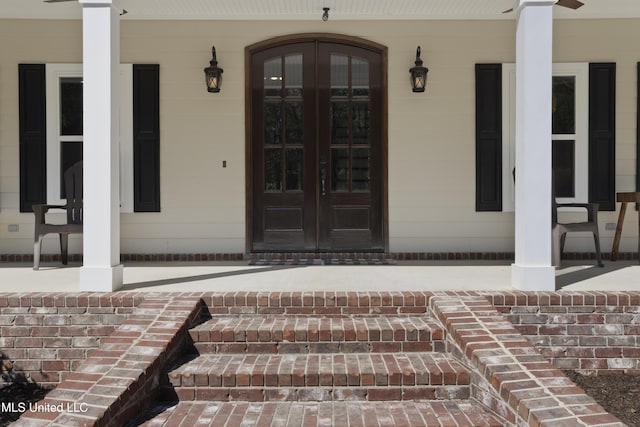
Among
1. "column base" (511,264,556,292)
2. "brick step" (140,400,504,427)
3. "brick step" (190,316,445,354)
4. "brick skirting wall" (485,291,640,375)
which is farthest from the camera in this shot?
"column base" (511,264,556,292)

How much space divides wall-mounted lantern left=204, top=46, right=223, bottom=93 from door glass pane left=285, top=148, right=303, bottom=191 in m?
1.06

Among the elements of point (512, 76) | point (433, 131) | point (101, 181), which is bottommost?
point (101, 181)

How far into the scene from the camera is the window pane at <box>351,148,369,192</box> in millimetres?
6160

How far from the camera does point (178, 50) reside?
20.0 ft

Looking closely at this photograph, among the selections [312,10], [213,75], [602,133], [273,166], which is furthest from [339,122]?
[602,133]

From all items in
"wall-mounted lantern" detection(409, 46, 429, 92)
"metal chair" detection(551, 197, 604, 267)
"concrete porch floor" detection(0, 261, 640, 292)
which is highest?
"wall-mounted lantern" detection(409, 46, 429, 92)

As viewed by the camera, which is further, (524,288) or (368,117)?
(368,117)

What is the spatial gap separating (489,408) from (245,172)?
3.90 metres

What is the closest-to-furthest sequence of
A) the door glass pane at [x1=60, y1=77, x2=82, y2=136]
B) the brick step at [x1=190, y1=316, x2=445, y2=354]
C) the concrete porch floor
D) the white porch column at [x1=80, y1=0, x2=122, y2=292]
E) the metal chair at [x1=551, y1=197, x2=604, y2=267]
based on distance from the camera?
1. the brick step at [x1=190, y1=316, x2=445, y2=354]
2. the white porch column at [x1=80, y1=0, x2=122, y2=292]
3. the concrete porch floor
4. the metal chair at [x1=551, y1=197, x2=604, y2=267]
5. the door glass pane at [x1=60, y1=77, x2=82, y2=136]

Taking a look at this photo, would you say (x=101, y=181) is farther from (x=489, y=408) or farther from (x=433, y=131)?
(x=433, y=131)

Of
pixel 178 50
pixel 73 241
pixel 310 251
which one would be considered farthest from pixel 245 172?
pixel 73 241

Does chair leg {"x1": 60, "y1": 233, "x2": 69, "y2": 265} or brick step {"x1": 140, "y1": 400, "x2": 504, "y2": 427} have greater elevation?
chair leg {"x1": 60, "y1": 233, "x2": 69, "y2": 265}

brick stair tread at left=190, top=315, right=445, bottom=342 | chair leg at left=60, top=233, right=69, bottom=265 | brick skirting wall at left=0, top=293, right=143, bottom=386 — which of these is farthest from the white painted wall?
brick stair tread at left=190, top=315, right=445, bottom=342

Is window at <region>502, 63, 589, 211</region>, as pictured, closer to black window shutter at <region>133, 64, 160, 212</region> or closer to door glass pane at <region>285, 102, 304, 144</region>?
door glass pane at <region>285, 102, 304, 144</region>
